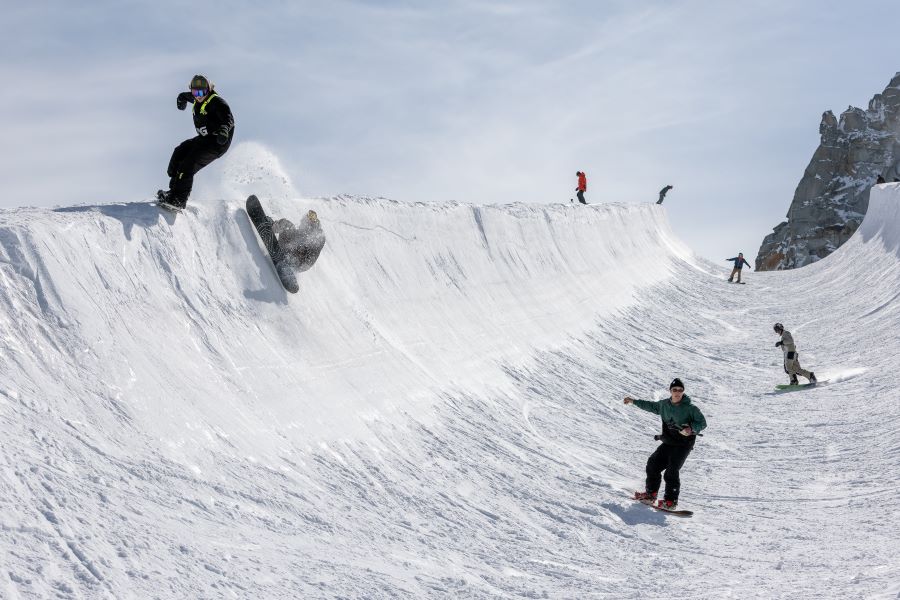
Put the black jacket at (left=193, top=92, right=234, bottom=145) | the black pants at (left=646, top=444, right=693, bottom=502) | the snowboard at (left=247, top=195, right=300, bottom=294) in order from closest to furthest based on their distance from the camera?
the black pants at (left=646, top=444, right=693, bottom=502) → the black jacket at (left=193, top=92, right=234, bottom=145) → the snowboard at (left=247, top=195, right=300, bottom=294)

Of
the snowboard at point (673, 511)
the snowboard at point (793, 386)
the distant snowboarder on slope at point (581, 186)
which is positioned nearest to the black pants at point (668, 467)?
the snowboard at point (673, 511)

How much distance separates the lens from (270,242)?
877 cm

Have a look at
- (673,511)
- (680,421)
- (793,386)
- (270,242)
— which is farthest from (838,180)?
(270,242)

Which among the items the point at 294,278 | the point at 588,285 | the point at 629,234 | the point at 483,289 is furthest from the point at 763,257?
the point at 294,278

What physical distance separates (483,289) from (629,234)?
Answer: 56.5 feet

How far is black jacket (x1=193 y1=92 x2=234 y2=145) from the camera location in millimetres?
8188

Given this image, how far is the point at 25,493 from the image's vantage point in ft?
14.1

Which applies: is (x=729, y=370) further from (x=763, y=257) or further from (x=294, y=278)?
(x=763, y=257)

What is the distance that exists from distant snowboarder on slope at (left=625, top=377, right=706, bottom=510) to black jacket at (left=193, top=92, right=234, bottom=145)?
15.1ft

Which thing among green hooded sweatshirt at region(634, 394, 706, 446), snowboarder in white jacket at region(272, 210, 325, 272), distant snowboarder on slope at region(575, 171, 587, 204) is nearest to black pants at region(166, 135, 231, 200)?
snowboarder in white jacket at region(272, 210, 325, 272)

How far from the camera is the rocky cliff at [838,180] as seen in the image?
73188 mm

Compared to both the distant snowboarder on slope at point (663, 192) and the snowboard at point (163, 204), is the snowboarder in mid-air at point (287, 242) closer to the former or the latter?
the snowboard at point (163, 204)

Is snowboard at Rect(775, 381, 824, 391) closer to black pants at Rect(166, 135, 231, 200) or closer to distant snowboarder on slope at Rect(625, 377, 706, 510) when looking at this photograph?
distant snowboarder on slope at Rect(625, 377, 706, 510)

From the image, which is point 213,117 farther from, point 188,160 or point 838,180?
point 838,180
